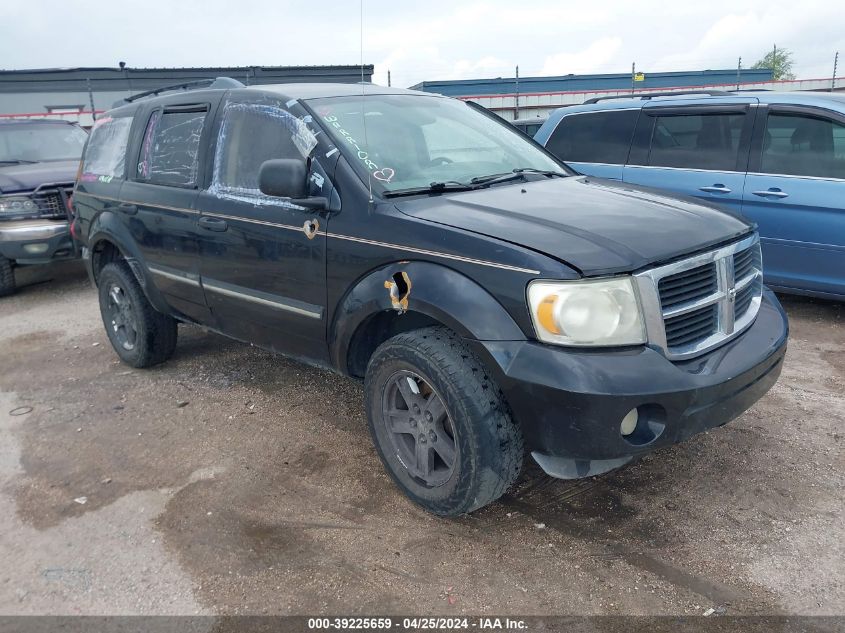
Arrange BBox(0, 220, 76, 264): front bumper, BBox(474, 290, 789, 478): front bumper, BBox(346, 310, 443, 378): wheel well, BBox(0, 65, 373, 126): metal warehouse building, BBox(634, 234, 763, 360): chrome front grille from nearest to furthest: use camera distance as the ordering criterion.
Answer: BBox(474, 290, 789, 478): front bumper → BBox(634, 234, 763, 360): chrome front grille → BBox(346, 310, 443, 378): wheel well → BBox(0, 220, 76, 264): front bumper → BBox(0, 65, 373, 126): metal warehouse building

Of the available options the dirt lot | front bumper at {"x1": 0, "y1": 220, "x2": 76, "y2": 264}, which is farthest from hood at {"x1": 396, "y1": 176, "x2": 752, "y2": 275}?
front bumper at {"x1": 0, "y1": 220, "x2": 76, "y2": 264}

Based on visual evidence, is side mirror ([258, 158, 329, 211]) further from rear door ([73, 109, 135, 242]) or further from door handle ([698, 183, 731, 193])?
door handle ([698, 183, 731, 193])

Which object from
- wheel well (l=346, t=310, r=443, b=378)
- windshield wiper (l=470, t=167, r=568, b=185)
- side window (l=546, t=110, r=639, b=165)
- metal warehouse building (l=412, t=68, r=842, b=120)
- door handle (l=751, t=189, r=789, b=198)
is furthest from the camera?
metal warehouse building (l=412, t=68, r=842, b=120)

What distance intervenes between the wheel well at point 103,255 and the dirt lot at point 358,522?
1.14 meters

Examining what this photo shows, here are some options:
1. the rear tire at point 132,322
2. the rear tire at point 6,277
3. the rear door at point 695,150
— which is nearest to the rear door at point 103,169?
the rear tire at point 132,322

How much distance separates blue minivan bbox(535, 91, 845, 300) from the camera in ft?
15.8

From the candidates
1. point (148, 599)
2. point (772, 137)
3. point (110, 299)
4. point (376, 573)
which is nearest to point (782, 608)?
point (376, 573)

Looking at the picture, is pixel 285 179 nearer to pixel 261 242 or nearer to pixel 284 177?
pixel 284 177

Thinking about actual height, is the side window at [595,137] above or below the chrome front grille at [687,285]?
above

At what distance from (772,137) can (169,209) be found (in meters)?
4.44

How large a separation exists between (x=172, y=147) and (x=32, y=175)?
418 centimetres

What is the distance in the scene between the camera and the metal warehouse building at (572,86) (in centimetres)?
1959

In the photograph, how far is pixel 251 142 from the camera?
3.47 meters

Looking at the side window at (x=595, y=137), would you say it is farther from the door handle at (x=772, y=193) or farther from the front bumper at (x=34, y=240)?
the front bumper at (x=34, y=240)
